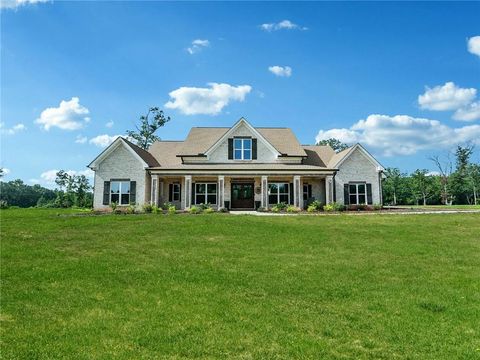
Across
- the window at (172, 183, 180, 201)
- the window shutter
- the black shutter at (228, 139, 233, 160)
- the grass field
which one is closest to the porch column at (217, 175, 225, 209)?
the black shutter at (228, 139, 233, 160)

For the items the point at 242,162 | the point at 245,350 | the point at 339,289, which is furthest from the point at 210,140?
the point at 245,350

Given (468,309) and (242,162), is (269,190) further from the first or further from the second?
(468,309)

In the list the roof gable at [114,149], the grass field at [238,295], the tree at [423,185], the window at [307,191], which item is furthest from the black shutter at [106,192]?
the tree at [423,185]

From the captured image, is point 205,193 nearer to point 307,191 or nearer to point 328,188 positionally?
point 307,191

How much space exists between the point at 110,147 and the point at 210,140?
29.1 ft

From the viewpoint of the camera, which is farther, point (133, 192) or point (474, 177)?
point (474, 177)

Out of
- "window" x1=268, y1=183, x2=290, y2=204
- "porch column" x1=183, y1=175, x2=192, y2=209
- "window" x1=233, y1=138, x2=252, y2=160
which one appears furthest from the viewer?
"window" x1=233, y1=138, x2=252, y2=160

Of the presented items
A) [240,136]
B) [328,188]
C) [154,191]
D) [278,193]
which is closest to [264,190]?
[278,193]

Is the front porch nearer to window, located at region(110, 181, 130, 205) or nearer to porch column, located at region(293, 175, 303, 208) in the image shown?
porch column, located at region(293, 175, 303, 208)

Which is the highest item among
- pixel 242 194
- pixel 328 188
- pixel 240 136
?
pixel 240 136

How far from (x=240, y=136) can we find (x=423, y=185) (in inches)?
1555

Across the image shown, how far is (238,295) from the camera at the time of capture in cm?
784

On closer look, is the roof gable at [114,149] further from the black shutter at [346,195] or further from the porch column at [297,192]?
the black shutter at [346,195]

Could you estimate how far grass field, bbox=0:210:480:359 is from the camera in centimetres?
556
